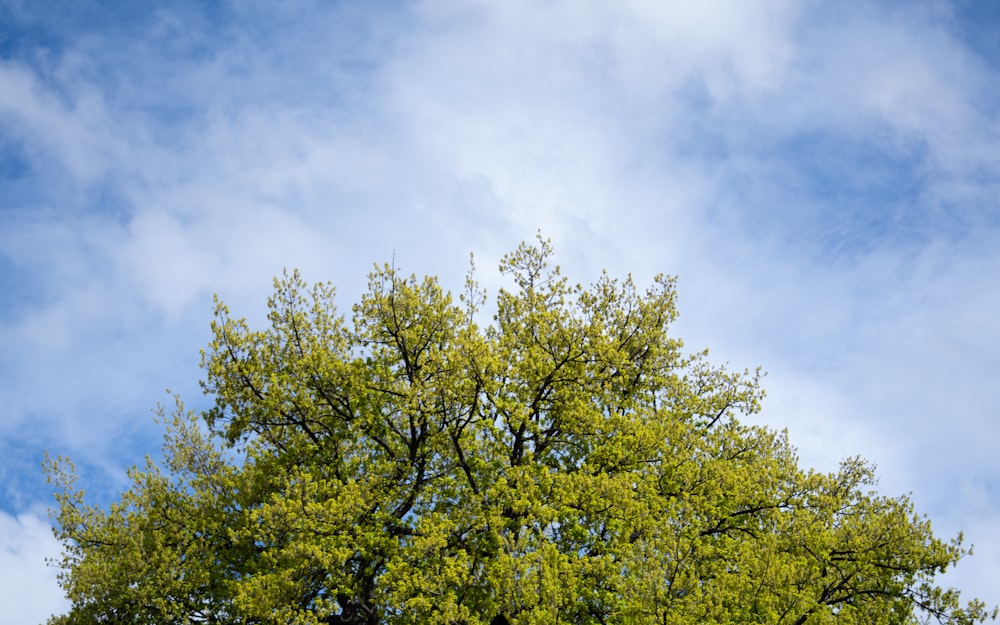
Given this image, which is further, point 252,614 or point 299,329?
point 299,329

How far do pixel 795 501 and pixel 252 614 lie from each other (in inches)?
577

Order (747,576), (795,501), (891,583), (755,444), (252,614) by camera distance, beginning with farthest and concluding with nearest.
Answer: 1. (755,444)
2. (795,501)
3. (891,583)
4. (252,614)
5. (747,576)

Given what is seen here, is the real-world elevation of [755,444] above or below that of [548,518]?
above

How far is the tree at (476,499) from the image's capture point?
2047 cm

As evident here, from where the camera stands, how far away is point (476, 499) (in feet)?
71.7

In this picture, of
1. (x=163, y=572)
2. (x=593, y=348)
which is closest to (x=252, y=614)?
(x=163, y=572)

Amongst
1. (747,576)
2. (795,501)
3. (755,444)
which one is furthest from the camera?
(755,444)

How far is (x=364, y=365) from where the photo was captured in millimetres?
25234

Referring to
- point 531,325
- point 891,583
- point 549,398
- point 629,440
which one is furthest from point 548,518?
point 891,583

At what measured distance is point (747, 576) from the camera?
1914cm

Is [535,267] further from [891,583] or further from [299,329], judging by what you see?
[891,583]

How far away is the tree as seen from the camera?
67.2 ft

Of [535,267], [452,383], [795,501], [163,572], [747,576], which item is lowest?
[747,576]

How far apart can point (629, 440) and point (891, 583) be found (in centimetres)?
759
